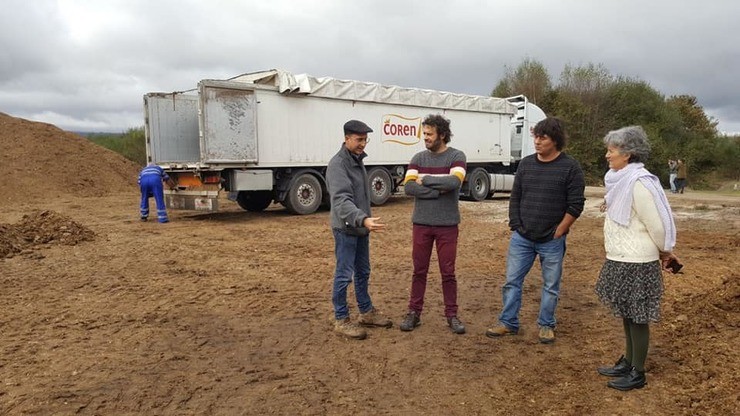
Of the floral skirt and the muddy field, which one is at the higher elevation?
the floral skirt

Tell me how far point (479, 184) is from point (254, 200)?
289 inches

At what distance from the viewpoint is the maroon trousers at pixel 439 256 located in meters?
4.20

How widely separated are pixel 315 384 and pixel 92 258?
524 centimetres

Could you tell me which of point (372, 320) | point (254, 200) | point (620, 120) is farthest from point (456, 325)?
point (620, 120)

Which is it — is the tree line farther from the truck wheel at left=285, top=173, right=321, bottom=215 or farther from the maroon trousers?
the maroon trousers

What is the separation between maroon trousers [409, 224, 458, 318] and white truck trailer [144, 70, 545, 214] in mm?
7570

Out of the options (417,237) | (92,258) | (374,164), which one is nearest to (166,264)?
(92,258)

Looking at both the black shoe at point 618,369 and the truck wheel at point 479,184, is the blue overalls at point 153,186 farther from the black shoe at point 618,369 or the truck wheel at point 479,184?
the black shoe at point 618,369

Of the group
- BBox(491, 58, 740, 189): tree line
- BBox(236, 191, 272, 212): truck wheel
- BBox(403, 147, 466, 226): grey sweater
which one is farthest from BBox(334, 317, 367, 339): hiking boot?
BBox(491, 58, 740, 189): tree line

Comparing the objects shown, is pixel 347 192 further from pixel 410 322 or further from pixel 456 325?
pixel 456 325

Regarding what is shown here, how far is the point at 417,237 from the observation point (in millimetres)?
4273

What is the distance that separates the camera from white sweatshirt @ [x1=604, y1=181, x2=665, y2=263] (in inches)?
123

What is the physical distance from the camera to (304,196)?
1259cm

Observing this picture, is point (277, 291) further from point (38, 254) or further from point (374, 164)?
point (374, 164)
